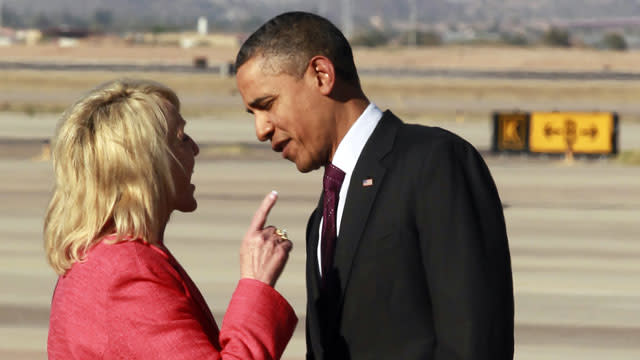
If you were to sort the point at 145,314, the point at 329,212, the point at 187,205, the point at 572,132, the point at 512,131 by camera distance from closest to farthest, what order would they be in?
the point at 145,314 → the point at 187,205 → the point at 329,212 → the point at 572,132 → the point at 512,131

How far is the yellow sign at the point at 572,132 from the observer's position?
3088 centimetres

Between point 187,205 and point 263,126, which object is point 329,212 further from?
point 187,205

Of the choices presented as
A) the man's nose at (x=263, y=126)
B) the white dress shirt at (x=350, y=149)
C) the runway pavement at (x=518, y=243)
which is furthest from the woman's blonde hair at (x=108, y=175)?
the runway pavement at (x=518, y=243)

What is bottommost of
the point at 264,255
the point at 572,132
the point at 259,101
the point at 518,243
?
the point at 572,132

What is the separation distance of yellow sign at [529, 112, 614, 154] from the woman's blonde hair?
2800 centimetres

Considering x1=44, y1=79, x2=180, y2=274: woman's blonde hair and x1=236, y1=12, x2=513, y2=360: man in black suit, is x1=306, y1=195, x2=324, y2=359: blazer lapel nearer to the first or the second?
x1=236, y1=12, x2=513, y2=360: man in black suit

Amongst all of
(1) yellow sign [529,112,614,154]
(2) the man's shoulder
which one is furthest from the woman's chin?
(1) yellow sign [529,112,614,154]

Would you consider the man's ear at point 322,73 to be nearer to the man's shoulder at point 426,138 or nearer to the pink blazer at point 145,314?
the man's shoulder at point 426,138

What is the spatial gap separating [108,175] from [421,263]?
958mm

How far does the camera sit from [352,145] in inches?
159

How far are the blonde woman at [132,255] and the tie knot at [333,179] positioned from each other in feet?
1.22

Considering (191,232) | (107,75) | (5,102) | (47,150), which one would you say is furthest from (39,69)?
(191,232)

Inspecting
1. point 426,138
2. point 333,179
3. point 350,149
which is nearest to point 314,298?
point 333,179

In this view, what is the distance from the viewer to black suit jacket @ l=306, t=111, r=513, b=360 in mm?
3611
